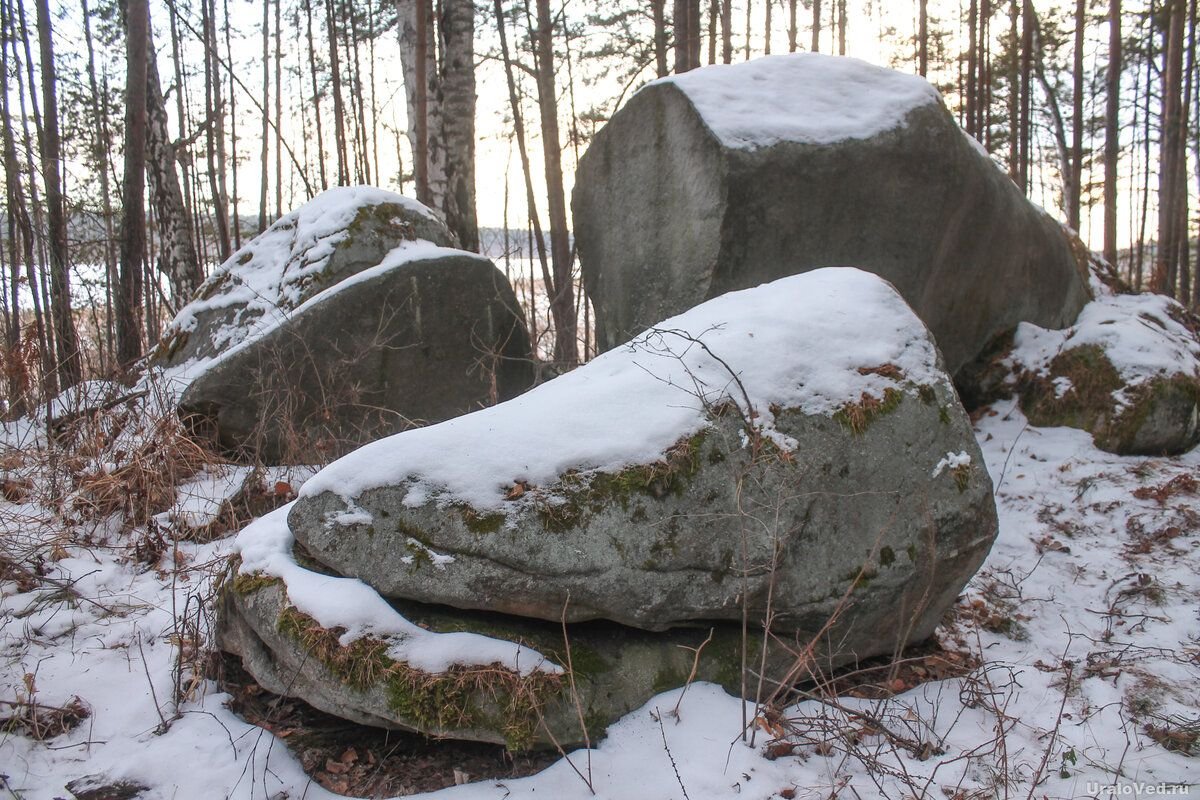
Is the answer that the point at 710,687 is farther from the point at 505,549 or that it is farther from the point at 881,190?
the point at 881,190

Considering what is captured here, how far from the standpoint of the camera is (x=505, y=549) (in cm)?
243

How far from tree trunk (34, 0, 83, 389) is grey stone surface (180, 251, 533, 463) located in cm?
107

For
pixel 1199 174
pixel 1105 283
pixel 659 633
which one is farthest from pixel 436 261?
pixel 1199 174

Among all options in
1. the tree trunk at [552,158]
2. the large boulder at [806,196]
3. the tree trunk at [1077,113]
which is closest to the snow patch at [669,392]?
the large boulder at [806,196]

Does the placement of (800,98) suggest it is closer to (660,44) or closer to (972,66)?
(660,44)

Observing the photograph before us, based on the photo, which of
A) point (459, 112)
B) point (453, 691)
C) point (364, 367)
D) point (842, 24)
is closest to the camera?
point (453, 691)

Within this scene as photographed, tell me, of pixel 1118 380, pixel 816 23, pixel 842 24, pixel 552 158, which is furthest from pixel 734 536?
pixel 842 24

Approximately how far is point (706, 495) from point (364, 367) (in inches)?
120

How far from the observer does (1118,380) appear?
5.00 metres

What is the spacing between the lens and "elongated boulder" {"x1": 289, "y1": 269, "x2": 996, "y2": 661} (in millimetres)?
2471

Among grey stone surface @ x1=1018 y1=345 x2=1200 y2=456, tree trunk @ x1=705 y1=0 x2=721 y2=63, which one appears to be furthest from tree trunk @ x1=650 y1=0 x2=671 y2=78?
grey stone surface @ x1=1018 y1=345 x2=1200 y2=456

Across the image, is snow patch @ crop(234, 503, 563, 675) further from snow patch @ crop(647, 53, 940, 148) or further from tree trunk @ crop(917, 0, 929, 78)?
tree trunk @ crop(917, 0, 929, 78)

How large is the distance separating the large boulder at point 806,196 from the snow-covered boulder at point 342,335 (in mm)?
1082

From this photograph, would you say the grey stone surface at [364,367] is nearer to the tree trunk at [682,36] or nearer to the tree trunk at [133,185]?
the tree trunk at [133,185]
